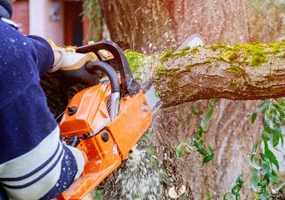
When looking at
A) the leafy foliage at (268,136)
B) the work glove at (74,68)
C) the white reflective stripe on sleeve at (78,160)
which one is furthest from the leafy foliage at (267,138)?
the white reflective stripe on sleeve at (78,160)

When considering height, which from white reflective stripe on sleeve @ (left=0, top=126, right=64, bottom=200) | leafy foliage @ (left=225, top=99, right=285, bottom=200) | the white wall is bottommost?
the white wall

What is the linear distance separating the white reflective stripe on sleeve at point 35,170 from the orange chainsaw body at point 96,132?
0.18 m

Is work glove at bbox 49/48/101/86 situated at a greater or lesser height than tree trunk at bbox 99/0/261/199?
greater

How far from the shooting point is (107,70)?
1830mm

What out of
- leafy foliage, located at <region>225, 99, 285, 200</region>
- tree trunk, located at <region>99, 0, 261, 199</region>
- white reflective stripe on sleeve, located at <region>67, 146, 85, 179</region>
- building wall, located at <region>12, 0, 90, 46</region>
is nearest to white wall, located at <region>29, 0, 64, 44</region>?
building wall, located at <region>12, 0, 90, 46</region>

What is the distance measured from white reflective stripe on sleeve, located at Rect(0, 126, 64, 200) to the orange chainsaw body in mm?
185

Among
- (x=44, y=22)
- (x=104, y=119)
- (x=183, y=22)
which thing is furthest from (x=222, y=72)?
(x=44, y=22)

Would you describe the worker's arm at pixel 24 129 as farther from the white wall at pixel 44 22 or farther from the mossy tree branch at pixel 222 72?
the white wall at pixel 44 22

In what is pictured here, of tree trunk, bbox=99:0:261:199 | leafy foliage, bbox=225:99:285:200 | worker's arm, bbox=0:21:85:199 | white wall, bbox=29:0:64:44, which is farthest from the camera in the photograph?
white wall, bbox=29:0:64:44

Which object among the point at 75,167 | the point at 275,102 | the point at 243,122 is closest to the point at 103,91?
the point at 75,167

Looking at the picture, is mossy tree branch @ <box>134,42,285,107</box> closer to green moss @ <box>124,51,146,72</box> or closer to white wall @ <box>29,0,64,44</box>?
green moss @ <box>124,51,146,72</box>

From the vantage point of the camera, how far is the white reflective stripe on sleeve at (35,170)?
1.40 m

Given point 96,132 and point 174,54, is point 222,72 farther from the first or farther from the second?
point 96,132

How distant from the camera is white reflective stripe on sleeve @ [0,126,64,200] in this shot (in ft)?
4.60
